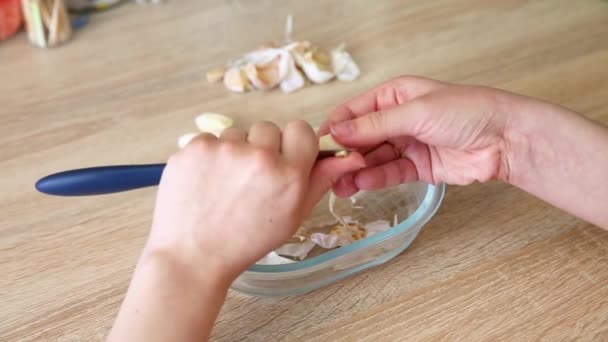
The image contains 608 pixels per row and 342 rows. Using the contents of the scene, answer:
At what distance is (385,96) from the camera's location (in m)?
0.62

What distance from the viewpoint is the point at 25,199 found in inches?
26.4

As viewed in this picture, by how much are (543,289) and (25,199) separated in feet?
1.91

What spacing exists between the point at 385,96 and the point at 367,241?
179 mm

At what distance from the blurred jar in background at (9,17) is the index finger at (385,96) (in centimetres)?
61

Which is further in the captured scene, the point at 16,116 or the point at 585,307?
the point at 16,116

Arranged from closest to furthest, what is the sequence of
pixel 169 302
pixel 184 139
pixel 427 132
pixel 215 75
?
pixel 169 302, pixel 427 132, pixel 184 139, pixel 215 75

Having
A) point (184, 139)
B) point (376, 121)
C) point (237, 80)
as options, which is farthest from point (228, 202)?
point (237, 80)

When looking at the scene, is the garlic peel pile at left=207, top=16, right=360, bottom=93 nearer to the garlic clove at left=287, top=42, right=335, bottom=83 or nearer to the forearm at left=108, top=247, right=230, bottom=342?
the garlic clove at left=287, top=42, right=335, bottom=83

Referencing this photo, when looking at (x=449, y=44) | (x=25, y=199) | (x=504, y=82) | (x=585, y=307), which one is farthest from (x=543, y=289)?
(x=25, y=199)

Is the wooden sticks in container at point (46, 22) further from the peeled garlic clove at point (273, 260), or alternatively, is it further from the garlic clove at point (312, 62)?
Answer: the peeled garlic clove at point (273, 260)

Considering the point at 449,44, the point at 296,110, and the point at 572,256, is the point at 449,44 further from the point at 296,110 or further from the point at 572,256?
the point at 572,256

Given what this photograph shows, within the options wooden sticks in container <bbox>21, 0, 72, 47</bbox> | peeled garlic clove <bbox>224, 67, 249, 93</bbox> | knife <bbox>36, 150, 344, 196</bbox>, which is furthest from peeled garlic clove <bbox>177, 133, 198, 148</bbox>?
wooden sticks in container <bbox>21, 0, 72, 47</bbox>

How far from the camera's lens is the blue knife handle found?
0.48m

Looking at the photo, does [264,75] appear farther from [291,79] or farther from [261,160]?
[261,160]
